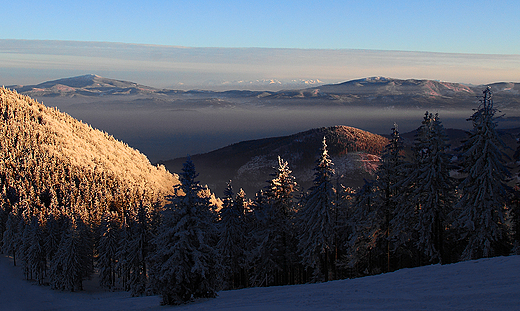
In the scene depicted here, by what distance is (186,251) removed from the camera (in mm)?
23531

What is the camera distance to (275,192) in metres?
33.1

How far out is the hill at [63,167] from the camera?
109688mm

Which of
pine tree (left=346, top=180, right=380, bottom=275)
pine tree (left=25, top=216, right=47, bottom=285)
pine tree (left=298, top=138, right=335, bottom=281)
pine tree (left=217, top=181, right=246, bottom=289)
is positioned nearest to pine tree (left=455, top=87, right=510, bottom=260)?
pine tree (left=346, top=180, right=380, bottom=275)

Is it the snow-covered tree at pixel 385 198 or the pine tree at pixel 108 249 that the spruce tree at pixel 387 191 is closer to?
the snow-covered tree at pixel 385 198

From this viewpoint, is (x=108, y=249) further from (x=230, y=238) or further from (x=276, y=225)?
(x=276, y=225)

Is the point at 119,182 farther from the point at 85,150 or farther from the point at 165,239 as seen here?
the point at 165,239

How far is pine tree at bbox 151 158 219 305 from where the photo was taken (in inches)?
914

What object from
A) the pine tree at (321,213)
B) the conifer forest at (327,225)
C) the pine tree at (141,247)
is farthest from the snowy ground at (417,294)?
the pine tree at (141,247)

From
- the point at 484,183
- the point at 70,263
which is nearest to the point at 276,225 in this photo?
the point at 484,183

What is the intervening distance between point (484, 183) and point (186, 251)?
21.2 metres

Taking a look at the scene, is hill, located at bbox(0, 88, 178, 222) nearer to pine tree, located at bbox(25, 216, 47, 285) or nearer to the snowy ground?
pine tree, located at bbox(25, 216, 47, 285)

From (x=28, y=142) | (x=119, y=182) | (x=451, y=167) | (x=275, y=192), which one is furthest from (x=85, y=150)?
(x=451, y=167)

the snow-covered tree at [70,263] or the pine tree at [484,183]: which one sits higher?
the pine tree at [484,183]

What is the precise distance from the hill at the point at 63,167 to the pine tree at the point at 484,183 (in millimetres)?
71680
